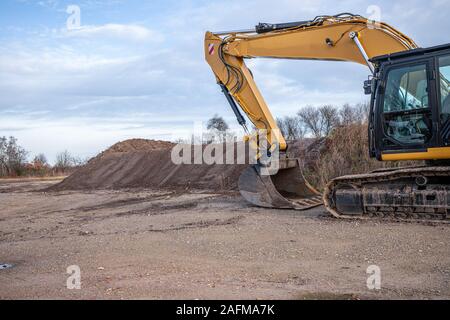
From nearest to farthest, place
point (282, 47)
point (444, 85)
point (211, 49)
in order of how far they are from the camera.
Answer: point (444, 85) < point (282, 47) < point (211, 49)

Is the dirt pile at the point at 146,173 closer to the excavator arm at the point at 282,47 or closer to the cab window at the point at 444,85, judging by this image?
the excavator arm at the point at 282,47

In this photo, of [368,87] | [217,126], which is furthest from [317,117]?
[368,87]

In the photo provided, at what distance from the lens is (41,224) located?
9.66 metres

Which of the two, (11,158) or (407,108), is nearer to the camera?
(407,108)

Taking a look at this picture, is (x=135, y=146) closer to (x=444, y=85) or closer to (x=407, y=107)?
(x=407, y=107)

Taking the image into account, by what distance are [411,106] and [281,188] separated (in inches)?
166

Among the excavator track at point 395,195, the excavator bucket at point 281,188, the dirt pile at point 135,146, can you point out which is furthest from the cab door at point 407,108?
the dirt pile at point 135,146

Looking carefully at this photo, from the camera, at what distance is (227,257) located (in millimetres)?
5781

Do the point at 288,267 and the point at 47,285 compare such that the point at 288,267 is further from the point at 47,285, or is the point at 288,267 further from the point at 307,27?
the point at 307,27

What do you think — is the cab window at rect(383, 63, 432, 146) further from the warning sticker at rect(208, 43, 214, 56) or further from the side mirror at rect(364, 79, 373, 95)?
the warning sticker at rect(208, 43, 214, 56)

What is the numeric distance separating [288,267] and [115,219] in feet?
17.4

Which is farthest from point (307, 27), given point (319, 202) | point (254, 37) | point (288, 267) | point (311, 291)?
point (311, 291)

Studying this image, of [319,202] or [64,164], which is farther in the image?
[64,164]

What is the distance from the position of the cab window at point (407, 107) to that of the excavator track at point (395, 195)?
1.77ft
